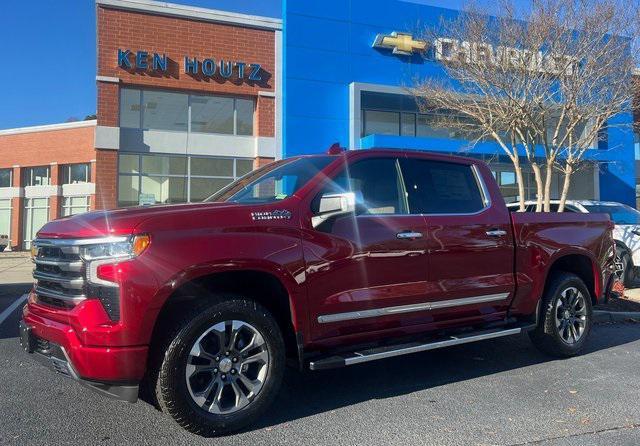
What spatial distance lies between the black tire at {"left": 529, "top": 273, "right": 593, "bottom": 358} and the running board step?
58cm

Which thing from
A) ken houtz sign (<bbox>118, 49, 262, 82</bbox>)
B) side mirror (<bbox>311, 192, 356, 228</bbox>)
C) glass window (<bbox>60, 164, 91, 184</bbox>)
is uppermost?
ken houtz sign (<bbox>118, 49, 262, 82</bbox>)

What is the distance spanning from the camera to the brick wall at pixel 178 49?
1769cm

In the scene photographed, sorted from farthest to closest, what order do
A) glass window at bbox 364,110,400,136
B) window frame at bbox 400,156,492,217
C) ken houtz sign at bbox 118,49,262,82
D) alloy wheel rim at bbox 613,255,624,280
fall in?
glass window at bbox 364,110,400,136 → ken houtz sign at bbox 118,49,262,82 → alloy wheel rim at bbox 613,255,624,280 → window frame at bbox 400,156,492,217

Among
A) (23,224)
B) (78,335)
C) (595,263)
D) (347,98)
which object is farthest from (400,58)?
(23,224)

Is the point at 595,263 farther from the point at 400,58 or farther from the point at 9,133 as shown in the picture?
the point at 9,133

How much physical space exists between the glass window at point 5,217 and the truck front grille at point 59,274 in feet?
101

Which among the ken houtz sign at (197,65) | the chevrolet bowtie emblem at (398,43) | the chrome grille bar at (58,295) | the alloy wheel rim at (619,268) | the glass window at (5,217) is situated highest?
the chevrolet bowtie emblem at (398,43)

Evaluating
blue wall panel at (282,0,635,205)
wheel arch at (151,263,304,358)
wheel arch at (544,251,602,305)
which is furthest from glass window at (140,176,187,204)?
wheel arch at (151,263,304,358)

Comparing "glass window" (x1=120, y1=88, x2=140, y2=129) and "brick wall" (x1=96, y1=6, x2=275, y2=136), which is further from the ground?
"brick wall" (x1=96, y1=6, x2=275, y2=136)

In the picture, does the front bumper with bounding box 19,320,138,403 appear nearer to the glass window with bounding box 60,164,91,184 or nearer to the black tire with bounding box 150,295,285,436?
the black tire with bounding box 150,295,285,436

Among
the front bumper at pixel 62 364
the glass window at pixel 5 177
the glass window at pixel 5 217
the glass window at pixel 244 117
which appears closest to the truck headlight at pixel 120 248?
the front bumper at pixel 62 364

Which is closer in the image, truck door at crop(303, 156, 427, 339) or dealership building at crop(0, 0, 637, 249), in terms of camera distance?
truck door at crop(303, 156, 427, 339)

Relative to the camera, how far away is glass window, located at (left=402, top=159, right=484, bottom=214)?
16.3ft

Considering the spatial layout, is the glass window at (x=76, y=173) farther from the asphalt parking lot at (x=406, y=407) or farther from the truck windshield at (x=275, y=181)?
the truck windshield at (x=275, y=181)
